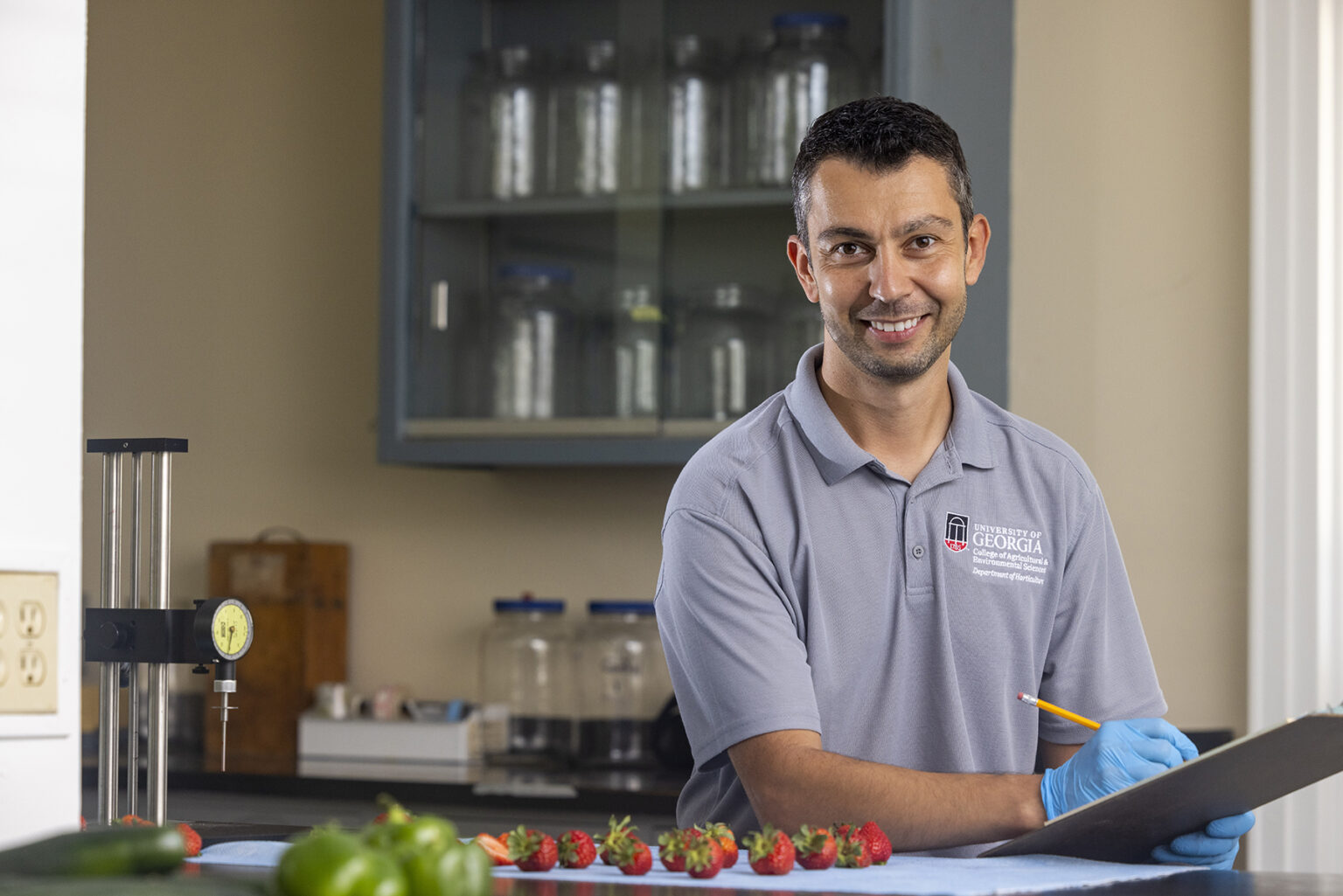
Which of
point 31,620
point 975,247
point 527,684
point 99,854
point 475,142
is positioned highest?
point 475,142

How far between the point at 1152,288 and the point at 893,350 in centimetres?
125

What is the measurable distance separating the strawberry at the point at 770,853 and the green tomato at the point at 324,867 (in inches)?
17.1

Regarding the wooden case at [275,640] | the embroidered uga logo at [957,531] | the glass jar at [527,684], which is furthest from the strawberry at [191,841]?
the wooden case at [275,640]

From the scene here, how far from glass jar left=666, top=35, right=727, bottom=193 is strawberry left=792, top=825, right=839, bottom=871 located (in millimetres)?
1726

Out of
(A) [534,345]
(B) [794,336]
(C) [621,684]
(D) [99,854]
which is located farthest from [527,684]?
(D) [99,854]

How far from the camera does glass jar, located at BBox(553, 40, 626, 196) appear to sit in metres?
2.75

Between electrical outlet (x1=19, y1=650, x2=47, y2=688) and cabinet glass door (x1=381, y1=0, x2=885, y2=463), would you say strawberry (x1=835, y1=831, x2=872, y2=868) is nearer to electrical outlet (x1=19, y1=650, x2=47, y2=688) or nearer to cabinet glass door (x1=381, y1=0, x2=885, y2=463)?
electrical outlet (x1=19, y1=650, x2=47, y2=688)

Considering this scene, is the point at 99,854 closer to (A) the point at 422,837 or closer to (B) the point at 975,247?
(A) the point at 422,837

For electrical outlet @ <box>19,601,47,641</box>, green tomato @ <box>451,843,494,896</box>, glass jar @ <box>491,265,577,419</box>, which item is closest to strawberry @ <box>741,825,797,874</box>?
green tomato @ <box>451,843,494,896</box>

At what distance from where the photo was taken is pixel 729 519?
157cm

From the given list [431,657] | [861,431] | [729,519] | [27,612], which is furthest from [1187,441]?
[27,612]

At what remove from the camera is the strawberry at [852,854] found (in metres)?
1.18

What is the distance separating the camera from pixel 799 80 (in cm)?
265

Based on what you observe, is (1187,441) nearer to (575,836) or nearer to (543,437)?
(543,437)
